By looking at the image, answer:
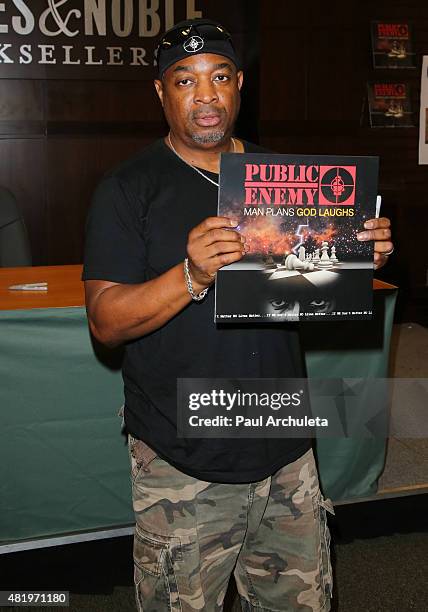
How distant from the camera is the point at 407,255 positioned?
15.6 feet

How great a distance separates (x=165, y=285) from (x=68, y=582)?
49.4 inches

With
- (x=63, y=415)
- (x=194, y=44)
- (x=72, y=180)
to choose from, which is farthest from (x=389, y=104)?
(x=194, y=44)

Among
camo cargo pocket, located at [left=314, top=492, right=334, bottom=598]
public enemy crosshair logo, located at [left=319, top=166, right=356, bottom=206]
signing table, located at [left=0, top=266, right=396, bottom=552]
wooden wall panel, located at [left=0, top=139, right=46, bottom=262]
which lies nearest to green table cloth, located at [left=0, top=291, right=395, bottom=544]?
signing table, located at [left=0, top=266, right=396, bottom=552]

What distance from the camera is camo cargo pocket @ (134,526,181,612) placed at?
3.96ft

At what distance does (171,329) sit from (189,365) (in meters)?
0.07

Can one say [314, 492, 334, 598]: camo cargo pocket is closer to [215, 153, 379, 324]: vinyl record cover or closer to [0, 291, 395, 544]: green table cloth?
[215, 153, 379, 324]: vinyl record cover

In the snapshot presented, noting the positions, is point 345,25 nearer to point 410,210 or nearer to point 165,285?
point 410,210

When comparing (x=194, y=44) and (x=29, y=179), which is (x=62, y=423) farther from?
(x=29, y=179)

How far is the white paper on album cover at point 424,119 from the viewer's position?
14.9ft

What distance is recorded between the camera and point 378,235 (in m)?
1.17

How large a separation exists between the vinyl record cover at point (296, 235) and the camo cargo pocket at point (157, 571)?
0.40 metres

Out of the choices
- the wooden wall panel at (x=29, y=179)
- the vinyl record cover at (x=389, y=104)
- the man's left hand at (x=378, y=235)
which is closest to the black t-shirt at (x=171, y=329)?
the man's left hand at (x=378, y=235)

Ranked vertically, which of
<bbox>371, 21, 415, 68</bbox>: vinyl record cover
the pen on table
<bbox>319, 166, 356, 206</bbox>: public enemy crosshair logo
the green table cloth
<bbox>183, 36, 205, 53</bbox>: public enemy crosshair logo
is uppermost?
<bbox>371, 21, 415, 68</bbox>: vinyl record cover

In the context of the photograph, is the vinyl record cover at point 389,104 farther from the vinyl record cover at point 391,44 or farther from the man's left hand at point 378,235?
the man's left hand at point 378,235
